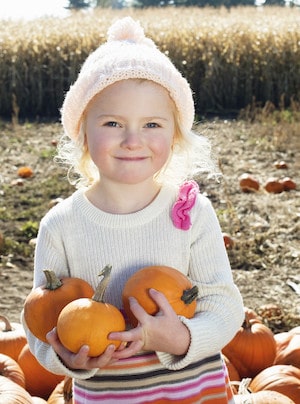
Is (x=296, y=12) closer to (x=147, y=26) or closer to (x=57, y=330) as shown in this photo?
(x=147, y=26)

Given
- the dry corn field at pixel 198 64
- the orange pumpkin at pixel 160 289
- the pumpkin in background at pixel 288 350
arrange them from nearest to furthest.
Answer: the orange pumpkin at pixel 160 289 < the pumpkin in background at pixel 288 350 < the dry corn field at pixel 198 64

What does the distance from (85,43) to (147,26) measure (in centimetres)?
208

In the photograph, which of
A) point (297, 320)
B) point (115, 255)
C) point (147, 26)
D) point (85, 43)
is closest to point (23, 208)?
point (297, 320)

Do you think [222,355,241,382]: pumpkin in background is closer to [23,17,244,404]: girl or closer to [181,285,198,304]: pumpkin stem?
[23,17,244,404]: girl

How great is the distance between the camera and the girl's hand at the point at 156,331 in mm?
2242

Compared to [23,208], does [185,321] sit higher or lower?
higher

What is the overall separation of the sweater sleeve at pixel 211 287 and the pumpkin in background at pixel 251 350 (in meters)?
1.34

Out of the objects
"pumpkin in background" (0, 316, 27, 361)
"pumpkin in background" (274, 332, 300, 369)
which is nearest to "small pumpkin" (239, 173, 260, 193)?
"pumpkin in background" (274, 332, 300, 369)

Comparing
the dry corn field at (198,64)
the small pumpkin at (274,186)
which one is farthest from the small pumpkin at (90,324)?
the dry corn field at (198,64)

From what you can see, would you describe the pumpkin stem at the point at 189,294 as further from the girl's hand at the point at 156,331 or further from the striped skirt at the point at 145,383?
the striped skirt at the point at 145,383

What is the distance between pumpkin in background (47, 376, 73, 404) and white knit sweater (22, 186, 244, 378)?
2.15 ft

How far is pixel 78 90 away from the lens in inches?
100

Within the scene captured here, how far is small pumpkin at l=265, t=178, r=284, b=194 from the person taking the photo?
8.07 m

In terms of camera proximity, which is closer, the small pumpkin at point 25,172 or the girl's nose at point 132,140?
the girl's nose at point 132,140
